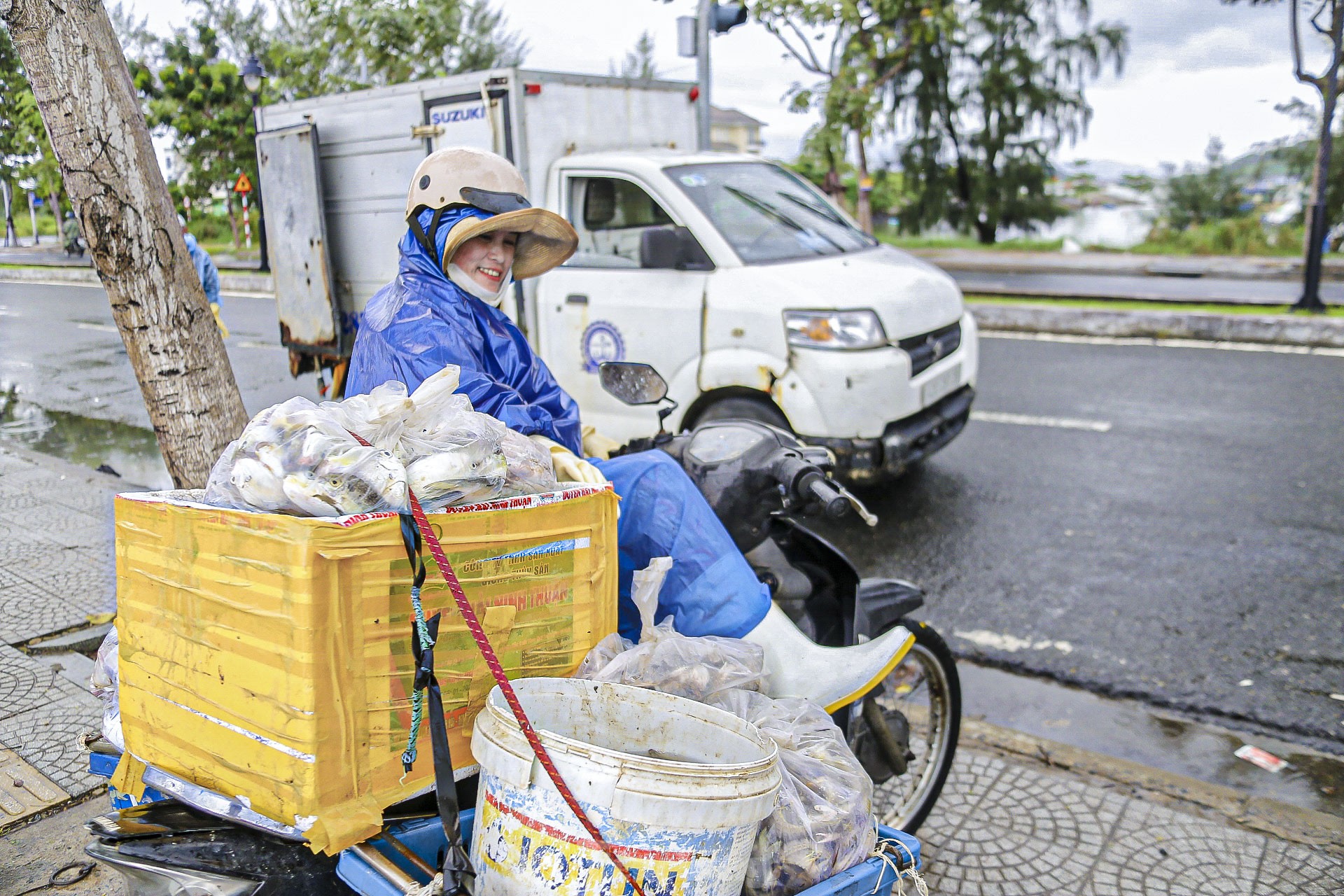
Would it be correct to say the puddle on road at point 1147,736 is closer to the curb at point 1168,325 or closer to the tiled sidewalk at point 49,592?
the tiled sidewalk at point 49,592

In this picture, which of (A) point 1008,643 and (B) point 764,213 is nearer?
(A) point 1008,643

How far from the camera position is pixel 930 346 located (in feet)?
18.6

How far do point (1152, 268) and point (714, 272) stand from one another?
17055mm

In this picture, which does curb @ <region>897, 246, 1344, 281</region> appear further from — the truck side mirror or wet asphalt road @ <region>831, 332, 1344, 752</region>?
the truck side mirror

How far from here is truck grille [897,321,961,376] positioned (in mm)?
5504

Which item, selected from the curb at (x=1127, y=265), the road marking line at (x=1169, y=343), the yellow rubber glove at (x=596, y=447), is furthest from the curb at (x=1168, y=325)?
the yellow rubber glove at (x=596, y=447)

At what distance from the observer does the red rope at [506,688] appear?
1.50 metres

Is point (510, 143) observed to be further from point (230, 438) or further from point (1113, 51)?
point (1113, 51)

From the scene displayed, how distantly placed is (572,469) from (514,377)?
495mm

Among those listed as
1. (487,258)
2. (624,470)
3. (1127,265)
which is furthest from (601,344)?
(1127,265)

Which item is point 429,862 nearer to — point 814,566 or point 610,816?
point 610,816

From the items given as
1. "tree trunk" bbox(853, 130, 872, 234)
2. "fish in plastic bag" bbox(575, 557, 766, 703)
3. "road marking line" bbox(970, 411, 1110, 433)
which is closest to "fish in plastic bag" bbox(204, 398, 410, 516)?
"fish in plastic bag" bbox(575, 557, 766, 703)

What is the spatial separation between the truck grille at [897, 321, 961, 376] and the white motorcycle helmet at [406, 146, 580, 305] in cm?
319

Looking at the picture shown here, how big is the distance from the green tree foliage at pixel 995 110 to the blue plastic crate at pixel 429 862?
24998 mm
